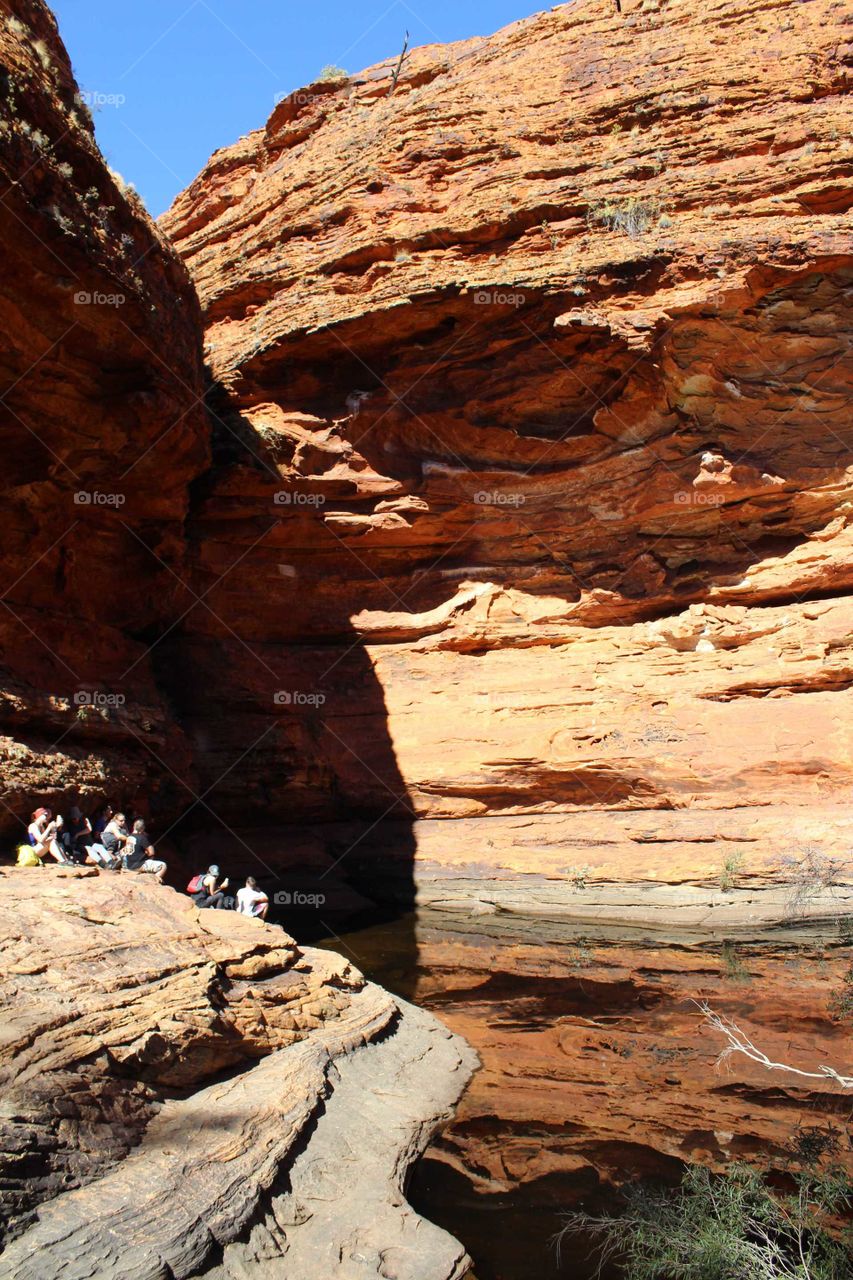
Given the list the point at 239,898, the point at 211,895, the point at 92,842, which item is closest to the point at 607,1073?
the point at 239,898

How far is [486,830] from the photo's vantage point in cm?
1642

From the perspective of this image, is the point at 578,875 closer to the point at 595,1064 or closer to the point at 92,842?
the point at 595,1064

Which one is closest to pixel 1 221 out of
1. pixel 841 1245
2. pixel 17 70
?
pixel 17 70

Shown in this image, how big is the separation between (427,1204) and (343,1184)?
58 centimetres

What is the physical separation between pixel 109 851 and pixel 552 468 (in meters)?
11.6

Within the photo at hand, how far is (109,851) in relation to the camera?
11273 millimetres

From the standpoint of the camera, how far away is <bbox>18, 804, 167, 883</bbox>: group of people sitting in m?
10.2

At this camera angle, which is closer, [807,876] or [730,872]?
[807,876]

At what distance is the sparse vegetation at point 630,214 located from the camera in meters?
16.7

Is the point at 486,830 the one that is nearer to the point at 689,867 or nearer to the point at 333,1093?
the point at 689,867

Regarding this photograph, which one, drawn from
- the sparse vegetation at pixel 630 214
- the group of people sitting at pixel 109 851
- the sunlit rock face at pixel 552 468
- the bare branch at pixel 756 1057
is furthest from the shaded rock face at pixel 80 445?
the bare branch at pixel 756 1057

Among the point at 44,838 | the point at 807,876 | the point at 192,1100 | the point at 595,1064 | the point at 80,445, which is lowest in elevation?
the point at 595,1064

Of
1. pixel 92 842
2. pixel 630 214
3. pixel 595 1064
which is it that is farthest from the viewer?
pixel 630 214

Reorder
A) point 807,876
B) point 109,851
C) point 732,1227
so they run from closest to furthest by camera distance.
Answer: point 732,1227 < point 109,851 < point 807,876
